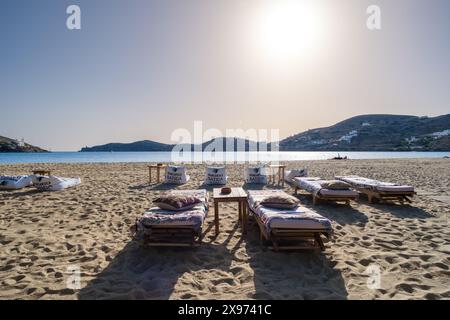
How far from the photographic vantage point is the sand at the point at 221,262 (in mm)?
2992

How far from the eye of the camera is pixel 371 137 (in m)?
100

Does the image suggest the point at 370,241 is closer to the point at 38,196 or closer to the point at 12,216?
the point at 12,216

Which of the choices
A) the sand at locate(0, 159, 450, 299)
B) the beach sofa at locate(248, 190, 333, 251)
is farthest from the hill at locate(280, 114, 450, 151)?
the beach sofa at locate(248, 190, 333, 251)

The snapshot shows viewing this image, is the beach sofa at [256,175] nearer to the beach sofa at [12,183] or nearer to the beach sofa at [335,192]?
the beach sofa at [335,192]

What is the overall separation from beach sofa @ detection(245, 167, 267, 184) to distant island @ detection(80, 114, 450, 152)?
86.0 meters

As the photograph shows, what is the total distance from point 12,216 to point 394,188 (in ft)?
33.2

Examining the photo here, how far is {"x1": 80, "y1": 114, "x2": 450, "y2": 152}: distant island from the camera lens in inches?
3287

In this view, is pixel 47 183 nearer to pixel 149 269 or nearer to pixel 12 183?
pixel 12 183

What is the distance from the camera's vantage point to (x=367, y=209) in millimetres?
6863

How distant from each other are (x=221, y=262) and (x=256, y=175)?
801cm

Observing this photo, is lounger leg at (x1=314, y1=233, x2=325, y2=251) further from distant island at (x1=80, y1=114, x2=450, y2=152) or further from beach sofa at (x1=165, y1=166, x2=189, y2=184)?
distant island at (x1=80, y1=114, x2=450, y2=152)

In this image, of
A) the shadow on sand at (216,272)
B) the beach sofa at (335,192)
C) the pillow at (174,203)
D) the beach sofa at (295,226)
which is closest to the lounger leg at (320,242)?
the beach sofa at (295,226)
